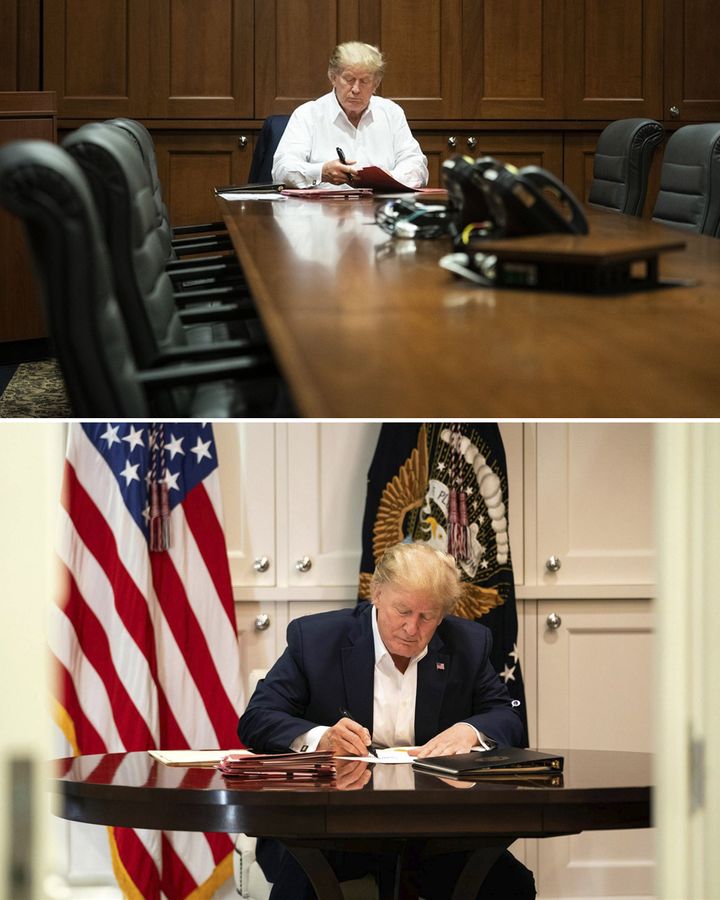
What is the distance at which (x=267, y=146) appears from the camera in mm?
5703

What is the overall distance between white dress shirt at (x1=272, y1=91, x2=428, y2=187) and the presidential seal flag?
1.66m

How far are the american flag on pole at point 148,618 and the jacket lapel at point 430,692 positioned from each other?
0.96 metres

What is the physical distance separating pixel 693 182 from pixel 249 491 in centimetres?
190

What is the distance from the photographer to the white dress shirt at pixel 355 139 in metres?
4.93

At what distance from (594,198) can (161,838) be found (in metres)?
3.32

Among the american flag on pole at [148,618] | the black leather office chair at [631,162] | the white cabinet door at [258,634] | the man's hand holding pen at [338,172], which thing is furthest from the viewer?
the black leather office chair at [631,162]

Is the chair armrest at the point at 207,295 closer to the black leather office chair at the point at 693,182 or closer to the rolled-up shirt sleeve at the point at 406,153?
the black leather office chair at the point at 693,182

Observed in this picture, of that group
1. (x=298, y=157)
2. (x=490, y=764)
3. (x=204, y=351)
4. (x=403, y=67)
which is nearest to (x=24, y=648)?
(x=204, y=351)

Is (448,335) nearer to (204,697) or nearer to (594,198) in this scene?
(204,697)

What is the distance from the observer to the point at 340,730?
2488 mm

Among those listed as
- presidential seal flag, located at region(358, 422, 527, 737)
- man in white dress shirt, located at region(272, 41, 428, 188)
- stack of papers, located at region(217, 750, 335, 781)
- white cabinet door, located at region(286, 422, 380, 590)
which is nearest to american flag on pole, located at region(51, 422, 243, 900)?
white cabinet door, located at region(286, 422, 380, 590)

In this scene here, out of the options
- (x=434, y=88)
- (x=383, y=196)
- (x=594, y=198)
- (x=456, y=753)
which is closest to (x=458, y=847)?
(x=456, y=753)

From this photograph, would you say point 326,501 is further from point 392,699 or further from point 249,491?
point 392,699

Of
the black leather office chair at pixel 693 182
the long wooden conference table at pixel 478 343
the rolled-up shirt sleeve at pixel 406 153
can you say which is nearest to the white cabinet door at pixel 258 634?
the long wooden conference table at pixel 478 343
